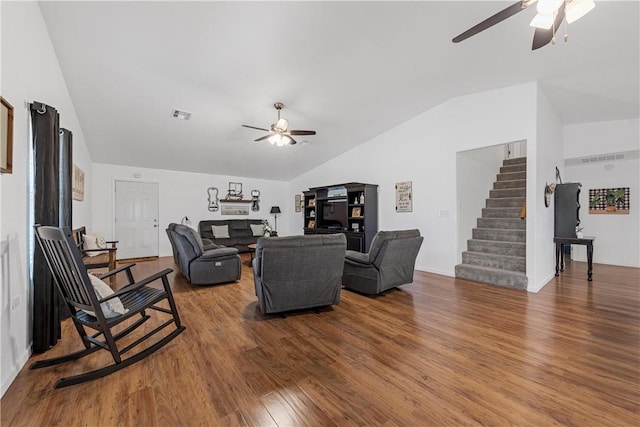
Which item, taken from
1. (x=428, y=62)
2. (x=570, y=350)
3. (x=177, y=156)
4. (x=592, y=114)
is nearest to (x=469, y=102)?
(x=428, y=62)

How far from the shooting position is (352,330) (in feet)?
8.61

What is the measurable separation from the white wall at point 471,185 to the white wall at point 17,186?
5476mm

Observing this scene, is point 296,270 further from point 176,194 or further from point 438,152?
point 176,194

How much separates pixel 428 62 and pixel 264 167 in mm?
5064

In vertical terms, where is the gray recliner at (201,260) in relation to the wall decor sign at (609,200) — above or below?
below

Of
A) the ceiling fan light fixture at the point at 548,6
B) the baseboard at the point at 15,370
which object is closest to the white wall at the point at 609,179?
the ceiling fan light fixture at the point at 548,6

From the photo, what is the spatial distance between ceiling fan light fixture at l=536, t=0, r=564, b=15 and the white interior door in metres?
7.80

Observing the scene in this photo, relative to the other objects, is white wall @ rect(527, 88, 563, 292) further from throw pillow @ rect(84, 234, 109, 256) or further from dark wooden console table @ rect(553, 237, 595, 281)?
throw pillow @ rect(84, 234, 109, 256)

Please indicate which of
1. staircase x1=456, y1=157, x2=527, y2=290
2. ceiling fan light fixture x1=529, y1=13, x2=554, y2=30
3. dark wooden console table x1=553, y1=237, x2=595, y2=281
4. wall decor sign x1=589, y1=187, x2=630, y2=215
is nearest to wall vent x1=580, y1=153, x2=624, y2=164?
wall decor sign x1=589, y1=187, x2=630, y2=215

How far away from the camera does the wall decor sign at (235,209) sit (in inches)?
318

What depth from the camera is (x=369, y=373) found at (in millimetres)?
1925

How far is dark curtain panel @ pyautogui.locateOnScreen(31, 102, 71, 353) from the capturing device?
83.6 inches

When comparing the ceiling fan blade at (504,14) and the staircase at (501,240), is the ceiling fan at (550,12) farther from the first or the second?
the staircase at (501,240)

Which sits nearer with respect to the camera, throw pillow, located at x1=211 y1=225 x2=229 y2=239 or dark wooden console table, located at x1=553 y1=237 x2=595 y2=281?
dark wooden console table, located at x1=553 y1=237 x2=595 y2=281
